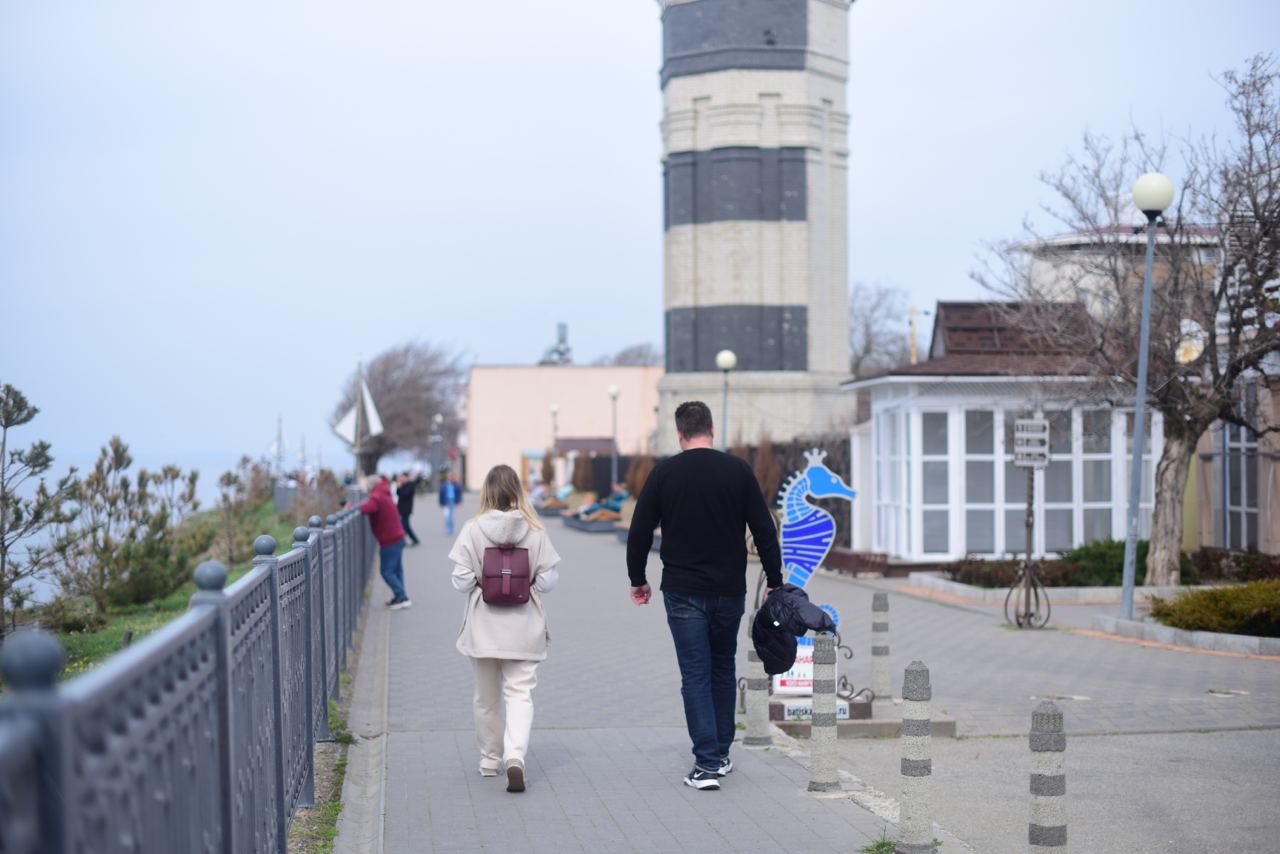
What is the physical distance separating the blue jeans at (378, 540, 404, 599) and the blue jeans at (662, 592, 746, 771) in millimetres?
Result: 12033

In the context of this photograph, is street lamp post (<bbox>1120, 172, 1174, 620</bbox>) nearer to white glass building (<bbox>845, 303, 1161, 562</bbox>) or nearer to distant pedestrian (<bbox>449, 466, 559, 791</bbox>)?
white glass building (<bbox>845, 303, 1161, 562</bbox>)

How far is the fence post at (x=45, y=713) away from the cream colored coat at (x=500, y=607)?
228 inches

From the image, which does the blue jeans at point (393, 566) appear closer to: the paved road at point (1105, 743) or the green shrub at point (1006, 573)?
the paved road at point (1105, 743)

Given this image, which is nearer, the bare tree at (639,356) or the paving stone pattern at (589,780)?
the paving stone pattern at (589,780)

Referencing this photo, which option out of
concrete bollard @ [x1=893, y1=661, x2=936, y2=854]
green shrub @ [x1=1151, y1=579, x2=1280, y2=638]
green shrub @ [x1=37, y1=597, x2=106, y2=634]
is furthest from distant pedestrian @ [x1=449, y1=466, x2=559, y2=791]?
green shrub @ [x1=1151, y1=579, x2=1280, y2=638]

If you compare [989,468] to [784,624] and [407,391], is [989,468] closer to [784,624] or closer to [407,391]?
[784,624]

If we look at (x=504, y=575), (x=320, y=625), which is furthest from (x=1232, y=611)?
(x=320, y=625)

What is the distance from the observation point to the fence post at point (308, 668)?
768cm

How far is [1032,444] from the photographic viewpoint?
18.1 meters

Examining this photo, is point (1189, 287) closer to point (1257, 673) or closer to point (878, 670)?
point (1257, 673)

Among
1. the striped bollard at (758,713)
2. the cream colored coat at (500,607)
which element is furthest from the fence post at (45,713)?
the striped bollard at (758,713)

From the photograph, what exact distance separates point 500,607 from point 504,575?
0.81ft

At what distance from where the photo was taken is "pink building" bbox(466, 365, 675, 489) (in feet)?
314

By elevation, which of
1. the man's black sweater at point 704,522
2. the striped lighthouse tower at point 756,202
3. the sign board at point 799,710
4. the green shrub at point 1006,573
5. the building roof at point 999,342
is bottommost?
the green shrub at point 1006,573
